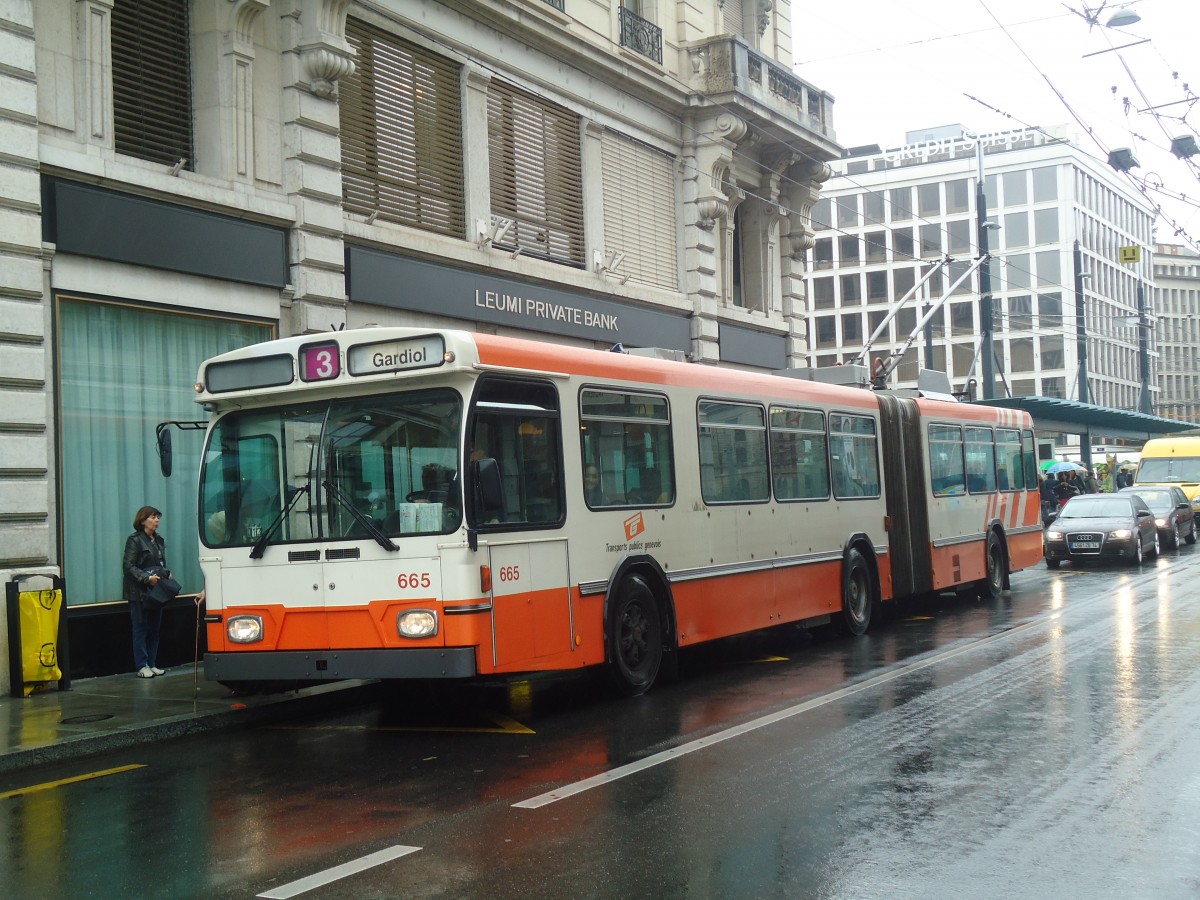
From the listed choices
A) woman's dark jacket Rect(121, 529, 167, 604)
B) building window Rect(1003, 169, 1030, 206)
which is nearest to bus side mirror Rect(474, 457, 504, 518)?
woman's dark jacket Rect(121, 529, 167, 604)

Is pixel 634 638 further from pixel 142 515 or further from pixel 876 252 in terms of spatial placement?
pixel 876 252

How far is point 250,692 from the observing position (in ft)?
37.4

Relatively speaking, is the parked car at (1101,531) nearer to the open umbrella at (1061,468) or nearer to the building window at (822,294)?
the open umbrella at (1061,468)

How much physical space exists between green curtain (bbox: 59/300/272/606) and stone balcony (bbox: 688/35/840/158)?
1238 cm

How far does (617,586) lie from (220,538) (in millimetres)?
3139

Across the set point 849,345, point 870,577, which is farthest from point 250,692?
point 849,345

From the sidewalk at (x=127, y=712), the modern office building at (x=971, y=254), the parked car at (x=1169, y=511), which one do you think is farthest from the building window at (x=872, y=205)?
the sidewalk at (x=127, y=712)

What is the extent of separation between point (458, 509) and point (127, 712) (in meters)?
3.56

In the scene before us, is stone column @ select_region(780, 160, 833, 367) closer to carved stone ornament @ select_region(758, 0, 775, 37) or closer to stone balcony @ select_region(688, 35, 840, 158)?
stone balcony @ select_region(688, 35, 840, 158)

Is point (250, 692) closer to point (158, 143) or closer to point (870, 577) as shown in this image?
point (158, 143)

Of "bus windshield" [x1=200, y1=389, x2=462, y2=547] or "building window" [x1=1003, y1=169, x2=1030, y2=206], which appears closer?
"bus windshield" [x1=200, y1=389, x2=462, y2=547]

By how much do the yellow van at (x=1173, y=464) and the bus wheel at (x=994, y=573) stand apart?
716 inches

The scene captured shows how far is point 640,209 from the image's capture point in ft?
78.4

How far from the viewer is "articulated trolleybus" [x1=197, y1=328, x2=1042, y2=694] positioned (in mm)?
9477
